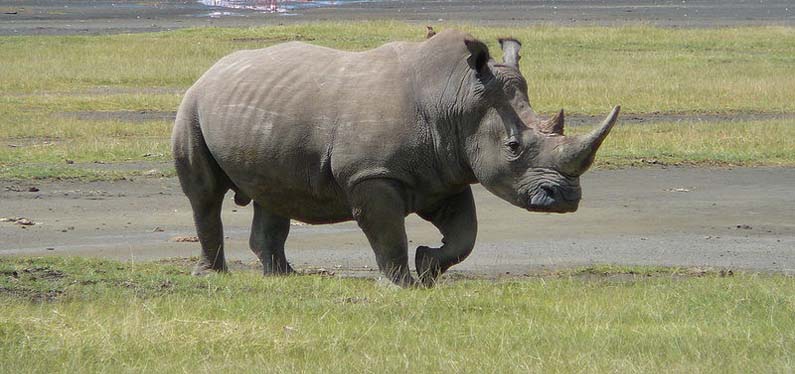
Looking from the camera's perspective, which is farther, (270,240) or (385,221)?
(270,240)

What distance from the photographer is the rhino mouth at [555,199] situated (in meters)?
9.49

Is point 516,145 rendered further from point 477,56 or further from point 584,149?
point 477,56

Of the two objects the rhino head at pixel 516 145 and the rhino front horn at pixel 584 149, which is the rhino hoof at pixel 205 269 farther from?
the rhino front horn at pixel 584 149

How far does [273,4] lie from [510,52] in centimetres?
6034

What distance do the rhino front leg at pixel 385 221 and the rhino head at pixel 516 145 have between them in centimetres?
62

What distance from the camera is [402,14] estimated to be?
2422 inches

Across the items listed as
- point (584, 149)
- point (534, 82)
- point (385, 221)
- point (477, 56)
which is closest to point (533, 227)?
point (385, 221)

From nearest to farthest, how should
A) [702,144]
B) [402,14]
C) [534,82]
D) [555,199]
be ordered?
[555,199] < [702,144] < [534,82] < [402,14]

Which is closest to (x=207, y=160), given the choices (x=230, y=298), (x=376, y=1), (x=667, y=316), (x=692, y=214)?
(x=230, y=298)

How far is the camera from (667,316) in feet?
29.1

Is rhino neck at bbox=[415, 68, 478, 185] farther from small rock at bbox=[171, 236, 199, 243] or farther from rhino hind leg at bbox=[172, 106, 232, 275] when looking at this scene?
small rock at bbox=[171, 236, 199, 243]

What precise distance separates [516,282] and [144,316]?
3.20 metres

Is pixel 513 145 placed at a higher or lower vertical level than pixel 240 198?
higher

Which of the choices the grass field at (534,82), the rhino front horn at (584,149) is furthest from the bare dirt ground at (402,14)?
the rhino front horn at (584,149)
